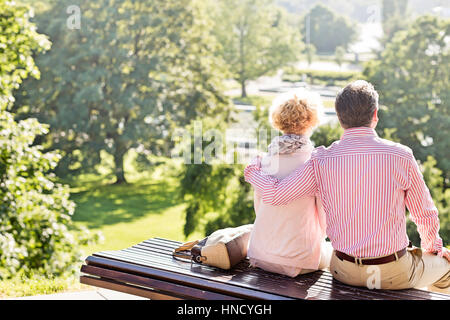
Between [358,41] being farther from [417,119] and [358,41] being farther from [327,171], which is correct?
[327,171]

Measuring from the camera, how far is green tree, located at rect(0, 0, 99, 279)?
733 cm

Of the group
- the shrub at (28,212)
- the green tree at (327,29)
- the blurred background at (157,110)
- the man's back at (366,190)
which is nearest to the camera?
the man's back at (366,190)

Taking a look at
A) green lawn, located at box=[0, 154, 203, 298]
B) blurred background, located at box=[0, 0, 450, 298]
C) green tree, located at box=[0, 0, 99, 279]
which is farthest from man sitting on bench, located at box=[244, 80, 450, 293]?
green lawn, located at box=[0, 154, 203, 298]

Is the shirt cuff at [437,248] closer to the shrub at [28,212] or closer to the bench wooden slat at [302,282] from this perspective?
the bench wooden slat at [302,282]

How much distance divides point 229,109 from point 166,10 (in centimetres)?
524

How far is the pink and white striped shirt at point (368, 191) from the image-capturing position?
116 inches

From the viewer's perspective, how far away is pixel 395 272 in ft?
9.91

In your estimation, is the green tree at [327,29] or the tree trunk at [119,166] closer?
the tree trunk at [119,166]

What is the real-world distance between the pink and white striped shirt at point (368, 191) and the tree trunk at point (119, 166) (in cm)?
2453

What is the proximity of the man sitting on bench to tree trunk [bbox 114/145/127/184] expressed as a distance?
24526 mm

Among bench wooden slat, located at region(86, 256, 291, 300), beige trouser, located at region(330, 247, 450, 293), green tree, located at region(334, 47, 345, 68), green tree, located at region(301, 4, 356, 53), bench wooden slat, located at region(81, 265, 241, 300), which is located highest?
green tree, located at region(301, 4, 356, 53)

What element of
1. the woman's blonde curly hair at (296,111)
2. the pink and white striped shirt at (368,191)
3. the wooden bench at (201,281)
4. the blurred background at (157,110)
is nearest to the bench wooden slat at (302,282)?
the wooden bench at (201,281)

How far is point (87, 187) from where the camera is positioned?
2909cm

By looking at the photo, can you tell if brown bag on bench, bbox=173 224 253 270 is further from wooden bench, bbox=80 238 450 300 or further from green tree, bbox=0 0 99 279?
green tree, bbox=0 0 99 279
